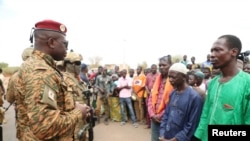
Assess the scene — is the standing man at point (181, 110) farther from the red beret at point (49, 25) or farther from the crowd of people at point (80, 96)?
the red beret at point (49, 25)

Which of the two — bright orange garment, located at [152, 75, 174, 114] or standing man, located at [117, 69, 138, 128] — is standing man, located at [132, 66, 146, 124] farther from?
bright orange garment, located at [152, 75, 174, 114]

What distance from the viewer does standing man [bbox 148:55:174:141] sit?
377 centimetres

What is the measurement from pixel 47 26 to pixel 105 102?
6721 millimetres

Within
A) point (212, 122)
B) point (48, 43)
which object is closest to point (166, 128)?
point (212, 122)

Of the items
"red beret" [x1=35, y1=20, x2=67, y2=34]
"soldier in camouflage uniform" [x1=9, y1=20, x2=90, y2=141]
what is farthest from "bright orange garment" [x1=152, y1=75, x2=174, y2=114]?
"red beret" [x1=35, y1=20, x2=67, y2=34]

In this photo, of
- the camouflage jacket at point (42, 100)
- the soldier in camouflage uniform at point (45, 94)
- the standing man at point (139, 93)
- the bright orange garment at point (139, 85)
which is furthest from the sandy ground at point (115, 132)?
the camouflage jacket at point (42, 100)

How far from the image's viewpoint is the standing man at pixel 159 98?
3.77 metres

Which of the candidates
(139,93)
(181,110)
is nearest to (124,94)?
(139,93)

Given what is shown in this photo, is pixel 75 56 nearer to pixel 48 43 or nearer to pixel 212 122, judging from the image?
pixel 48 43

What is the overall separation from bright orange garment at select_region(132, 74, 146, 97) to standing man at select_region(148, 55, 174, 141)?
3.96 metres

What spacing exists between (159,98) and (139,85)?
4.19m

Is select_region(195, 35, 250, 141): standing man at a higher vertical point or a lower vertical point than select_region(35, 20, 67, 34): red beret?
lower

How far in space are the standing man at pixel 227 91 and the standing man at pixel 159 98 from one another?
1.25 meters

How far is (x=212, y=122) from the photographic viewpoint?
2338mm
